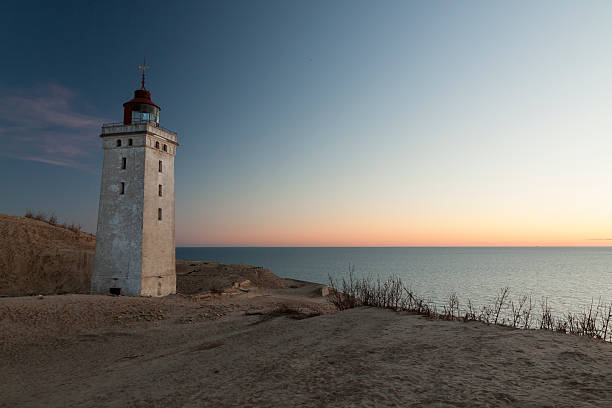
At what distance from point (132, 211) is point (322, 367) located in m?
21.0

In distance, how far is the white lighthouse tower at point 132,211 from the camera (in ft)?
75.5

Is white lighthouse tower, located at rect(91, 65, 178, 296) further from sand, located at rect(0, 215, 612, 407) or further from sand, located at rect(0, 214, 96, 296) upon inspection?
sand, located at rect(0, 214, 96, 296)

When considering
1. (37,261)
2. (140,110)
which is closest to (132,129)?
(140,110)

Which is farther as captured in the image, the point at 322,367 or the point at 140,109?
the point at 140,109

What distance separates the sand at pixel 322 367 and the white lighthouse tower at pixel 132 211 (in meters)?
9.94

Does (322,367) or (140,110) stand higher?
(140,110)

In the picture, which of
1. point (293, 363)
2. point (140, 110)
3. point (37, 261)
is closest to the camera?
point (293, 363)

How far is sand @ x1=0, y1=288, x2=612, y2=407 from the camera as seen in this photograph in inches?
196

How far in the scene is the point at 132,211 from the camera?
23.2m

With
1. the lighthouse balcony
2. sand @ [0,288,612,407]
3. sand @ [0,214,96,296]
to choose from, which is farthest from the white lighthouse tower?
sand @ [0,288,612,407]

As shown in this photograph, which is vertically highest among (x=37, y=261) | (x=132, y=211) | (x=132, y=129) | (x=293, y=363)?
(x=132, y=129)

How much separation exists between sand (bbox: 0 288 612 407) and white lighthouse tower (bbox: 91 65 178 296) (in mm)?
9941

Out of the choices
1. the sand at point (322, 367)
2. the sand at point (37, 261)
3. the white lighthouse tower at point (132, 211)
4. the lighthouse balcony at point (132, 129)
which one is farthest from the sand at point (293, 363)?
the sand at point (37, 261)

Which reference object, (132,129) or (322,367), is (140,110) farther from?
(322,367)
